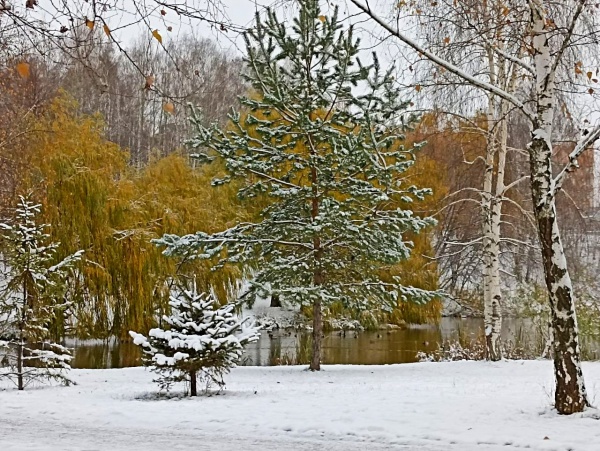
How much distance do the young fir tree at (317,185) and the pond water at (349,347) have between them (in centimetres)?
388

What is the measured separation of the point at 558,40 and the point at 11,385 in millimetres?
10384

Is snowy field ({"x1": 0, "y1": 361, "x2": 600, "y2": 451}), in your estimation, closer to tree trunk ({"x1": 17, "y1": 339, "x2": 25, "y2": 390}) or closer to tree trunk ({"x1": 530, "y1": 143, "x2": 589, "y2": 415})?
tree trunk ({"x1": 530, "y1": 143, "x2": 589, "y2": 415})

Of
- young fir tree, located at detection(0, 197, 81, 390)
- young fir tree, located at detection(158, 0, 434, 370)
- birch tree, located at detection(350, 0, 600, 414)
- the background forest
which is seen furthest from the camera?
the background forest

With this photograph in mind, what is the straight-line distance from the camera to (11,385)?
38.9 ft

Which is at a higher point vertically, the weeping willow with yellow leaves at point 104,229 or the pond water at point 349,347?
the weeping willow with yellow leaves at point 104,229

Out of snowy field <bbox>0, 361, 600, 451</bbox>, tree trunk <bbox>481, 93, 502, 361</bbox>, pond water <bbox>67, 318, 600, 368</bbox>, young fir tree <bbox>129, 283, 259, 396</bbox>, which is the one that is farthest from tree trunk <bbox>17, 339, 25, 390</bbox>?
tree trunk <bbox>481, 93, 502, 361</bbox>

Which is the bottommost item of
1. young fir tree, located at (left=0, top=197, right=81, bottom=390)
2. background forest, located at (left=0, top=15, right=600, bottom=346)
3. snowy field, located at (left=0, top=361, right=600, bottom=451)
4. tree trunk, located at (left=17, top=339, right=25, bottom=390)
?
snowy field, located at (left=0, top=361, right=600, bottom=451)

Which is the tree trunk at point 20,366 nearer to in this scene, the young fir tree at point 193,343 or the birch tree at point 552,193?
the young fir tree at point 193,343

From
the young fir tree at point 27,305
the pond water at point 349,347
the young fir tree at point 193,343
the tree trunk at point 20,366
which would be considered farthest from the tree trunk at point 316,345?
the tree trunk at point 20,366

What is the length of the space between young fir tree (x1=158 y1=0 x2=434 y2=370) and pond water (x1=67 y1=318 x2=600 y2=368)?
153 inches

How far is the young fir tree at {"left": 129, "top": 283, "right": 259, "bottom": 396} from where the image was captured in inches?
380

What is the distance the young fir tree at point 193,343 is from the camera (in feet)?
31.6

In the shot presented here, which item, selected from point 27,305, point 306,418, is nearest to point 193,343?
point 306,418

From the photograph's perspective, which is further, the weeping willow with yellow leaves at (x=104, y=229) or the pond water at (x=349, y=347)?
the weeping willow with yellow leaves at (x=104, y=229)
